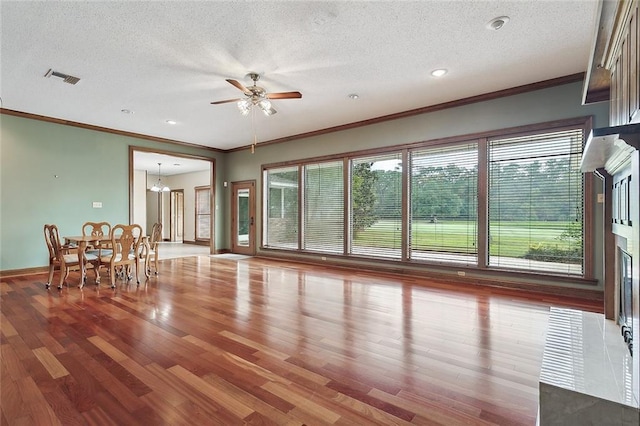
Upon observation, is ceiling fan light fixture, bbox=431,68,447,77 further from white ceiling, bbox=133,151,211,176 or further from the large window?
white ceiling, bbox=133,151,211,176

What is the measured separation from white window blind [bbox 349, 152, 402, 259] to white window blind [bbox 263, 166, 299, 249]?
1.71 m

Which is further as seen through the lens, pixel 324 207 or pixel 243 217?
pixel 243 217

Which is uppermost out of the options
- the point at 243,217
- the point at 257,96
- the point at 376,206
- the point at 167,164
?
the point at 167,164

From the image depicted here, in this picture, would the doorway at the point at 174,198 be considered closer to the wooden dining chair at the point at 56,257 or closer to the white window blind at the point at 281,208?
the white window blind at the point at 281,208

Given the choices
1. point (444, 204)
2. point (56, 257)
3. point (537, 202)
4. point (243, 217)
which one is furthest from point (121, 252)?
point (537, 202)

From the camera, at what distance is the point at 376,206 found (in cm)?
606

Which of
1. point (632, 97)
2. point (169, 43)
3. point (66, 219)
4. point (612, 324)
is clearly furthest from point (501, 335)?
point (66, 219)

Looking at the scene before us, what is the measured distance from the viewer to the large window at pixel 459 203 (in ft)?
14.0

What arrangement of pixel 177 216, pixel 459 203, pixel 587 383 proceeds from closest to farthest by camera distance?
pixel 587 383 → pixel 459 203 → pixel 177 216

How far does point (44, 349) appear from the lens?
8.30 ft

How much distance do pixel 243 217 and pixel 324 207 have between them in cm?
299

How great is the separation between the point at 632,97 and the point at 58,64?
17.9 feet

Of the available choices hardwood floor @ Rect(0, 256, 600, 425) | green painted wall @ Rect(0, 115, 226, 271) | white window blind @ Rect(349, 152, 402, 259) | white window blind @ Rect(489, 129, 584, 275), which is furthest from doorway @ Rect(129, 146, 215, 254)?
white window blind @ Rect(489, 129, 584, 275)

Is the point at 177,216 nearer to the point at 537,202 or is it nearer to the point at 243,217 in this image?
the point at 243,217
